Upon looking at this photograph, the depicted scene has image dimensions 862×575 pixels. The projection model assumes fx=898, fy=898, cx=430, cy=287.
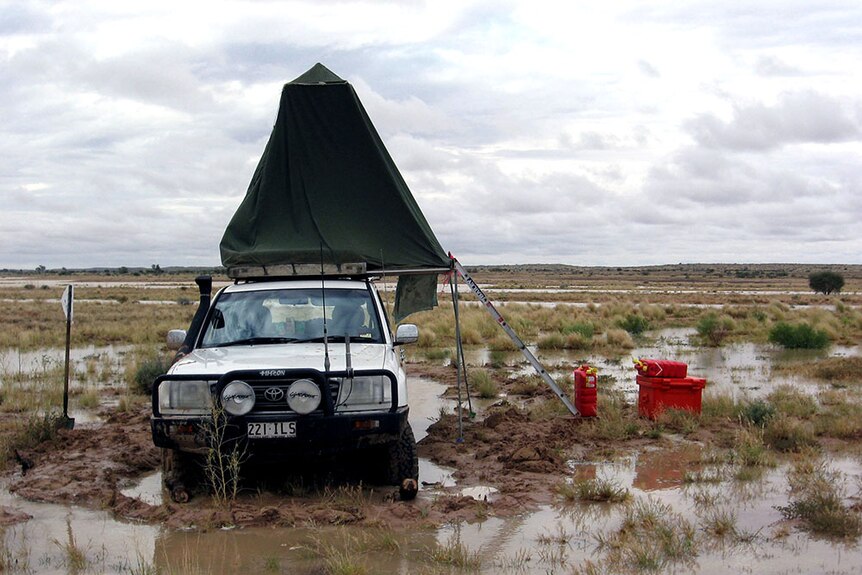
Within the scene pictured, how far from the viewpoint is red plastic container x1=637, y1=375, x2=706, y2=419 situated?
1099cm

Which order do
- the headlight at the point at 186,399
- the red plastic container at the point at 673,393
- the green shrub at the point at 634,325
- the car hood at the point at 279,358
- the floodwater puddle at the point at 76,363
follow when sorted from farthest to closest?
the green shrub at the point at 634,325 → the floodwater puddle at the point at 76,363 → the red plastic container at the point at 673,393 → the car hood at the point at 279,358 → the headlight at the point at 186,399

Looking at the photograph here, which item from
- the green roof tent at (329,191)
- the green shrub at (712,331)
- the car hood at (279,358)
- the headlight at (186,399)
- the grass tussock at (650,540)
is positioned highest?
the green roof tent at (329,191)

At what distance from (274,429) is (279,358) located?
0.77 m

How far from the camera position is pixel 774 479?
320 inches

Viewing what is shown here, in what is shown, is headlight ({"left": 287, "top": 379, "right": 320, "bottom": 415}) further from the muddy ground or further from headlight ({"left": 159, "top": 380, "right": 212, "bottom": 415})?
the muddy ground

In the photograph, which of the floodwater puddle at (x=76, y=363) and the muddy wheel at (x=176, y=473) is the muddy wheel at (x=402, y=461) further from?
the floodwater puddle at (x=76, y=363)

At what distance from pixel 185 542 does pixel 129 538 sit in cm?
49

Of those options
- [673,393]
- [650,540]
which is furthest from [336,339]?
[673,393]

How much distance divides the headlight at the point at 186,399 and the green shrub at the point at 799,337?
1924 centimetres

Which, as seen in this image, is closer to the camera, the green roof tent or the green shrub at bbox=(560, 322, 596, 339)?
the green roof tent

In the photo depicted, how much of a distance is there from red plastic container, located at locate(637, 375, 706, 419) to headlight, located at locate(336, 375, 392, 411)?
4.95 meters

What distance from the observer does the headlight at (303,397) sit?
684cm

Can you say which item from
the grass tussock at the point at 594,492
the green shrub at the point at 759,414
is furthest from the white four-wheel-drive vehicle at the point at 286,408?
the green shrub at the point at 759,414

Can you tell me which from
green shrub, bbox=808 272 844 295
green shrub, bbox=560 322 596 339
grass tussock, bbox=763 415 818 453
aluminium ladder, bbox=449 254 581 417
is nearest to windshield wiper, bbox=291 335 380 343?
aluminium ladder, bbox=449 254 581 417
